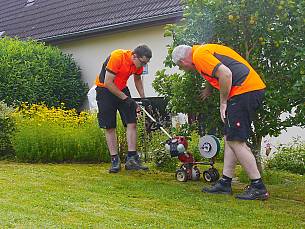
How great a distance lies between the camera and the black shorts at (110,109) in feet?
25.6

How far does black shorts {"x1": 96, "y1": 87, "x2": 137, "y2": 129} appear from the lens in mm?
7789

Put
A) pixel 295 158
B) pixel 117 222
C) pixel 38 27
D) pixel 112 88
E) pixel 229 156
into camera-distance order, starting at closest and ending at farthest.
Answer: pixel 117 222
pixel 229 156
pixel 112 88
pixel 295 158
pixel 38 27

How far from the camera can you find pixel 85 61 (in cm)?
1515

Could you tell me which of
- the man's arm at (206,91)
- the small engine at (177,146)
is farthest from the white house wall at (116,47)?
the man's arm at (206,91)

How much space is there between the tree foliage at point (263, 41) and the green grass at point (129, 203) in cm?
97

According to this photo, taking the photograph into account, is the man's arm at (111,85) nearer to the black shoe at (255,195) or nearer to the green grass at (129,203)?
the green grass at (129,203)

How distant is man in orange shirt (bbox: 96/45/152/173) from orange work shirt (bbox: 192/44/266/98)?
164 centimetres

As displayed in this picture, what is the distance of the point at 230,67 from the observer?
5906mm

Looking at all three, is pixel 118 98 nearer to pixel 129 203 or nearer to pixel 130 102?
pixel 130 102

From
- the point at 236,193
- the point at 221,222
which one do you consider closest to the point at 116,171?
the point at 236,193

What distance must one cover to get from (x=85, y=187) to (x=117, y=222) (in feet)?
5.84

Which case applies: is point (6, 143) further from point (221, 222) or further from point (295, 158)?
point (221, 222)

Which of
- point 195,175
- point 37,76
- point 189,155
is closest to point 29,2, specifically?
point 37,76

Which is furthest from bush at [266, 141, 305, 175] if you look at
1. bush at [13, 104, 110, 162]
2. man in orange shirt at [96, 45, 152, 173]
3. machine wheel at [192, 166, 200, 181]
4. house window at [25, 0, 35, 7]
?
house window at [25, 0, 35, 7]
